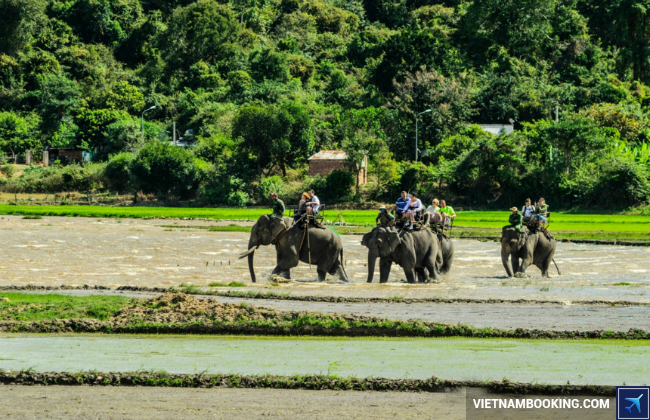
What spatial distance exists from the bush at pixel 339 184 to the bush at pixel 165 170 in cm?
1177

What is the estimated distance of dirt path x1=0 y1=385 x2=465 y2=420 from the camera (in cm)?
1148

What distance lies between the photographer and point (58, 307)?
19109mm

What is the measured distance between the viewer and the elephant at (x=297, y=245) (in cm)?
2753

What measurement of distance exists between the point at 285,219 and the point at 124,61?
99.9 m

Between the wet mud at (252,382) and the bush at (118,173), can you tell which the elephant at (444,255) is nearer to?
the wet mud at (252,382)

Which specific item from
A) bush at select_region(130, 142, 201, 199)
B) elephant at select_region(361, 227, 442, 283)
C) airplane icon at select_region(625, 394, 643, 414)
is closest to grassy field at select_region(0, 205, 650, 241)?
bush at select_region(130, 142, 201, 199)

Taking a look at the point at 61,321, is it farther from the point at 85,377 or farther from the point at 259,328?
the point at 85,377

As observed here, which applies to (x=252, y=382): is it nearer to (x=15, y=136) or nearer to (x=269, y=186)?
(x=269, y=186)

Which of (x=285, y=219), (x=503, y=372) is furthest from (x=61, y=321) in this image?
(x=285, y=219)

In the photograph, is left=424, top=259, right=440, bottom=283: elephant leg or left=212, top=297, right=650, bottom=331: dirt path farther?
left=424, top=259, right=440, bottom=283: elephant leg

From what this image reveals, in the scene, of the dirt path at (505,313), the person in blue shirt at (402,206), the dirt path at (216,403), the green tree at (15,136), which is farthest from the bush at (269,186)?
the dirt path at (216,403)

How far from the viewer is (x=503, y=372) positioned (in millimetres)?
13812

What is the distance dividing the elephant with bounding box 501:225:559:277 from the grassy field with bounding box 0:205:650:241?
1415cm

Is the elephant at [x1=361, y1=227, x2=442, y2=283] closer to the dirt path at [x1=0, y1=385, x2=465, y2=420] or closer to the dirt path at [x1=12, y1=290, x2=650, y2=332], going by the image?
the dirt path at [x1=12, y1=290, x2=650, y2=332]
